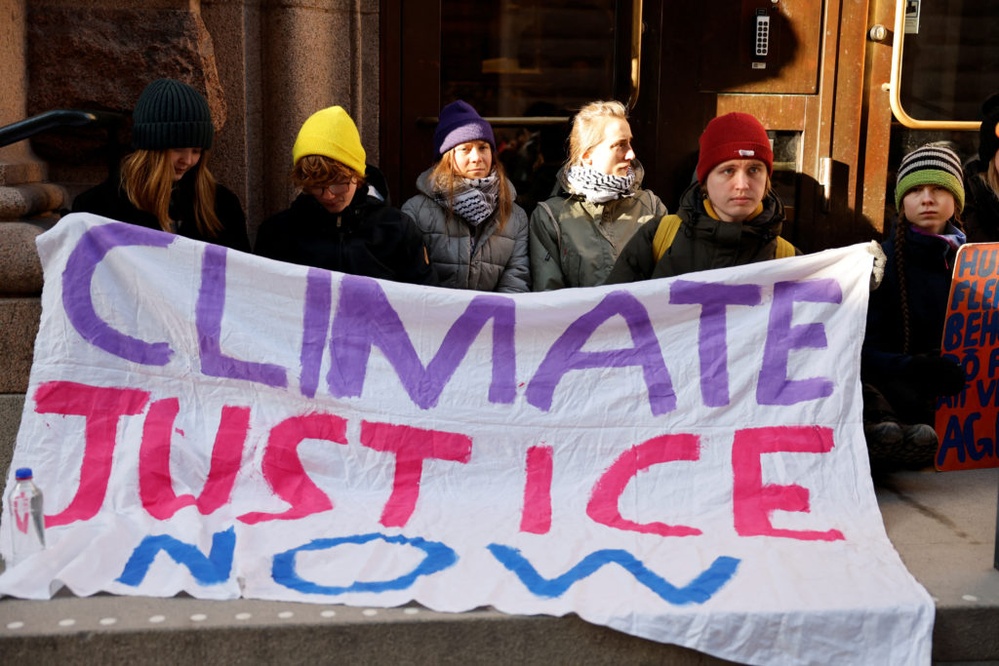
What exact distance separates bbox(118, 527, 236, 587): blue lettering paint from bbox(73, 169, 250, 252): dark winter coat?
4.10ft

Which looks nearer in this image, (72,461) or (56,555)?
(56,555)

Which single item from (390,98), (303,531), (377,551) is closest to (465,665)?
(377,551)

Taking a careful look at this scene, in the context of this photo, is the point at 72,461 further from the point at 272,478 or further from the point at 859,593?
the point at 859,593

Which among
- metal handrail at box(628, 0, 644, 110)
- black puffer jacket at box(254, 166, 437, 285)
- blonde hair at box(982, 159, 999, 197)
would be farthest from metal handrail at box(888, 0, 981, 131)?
black puffer jacket at box(254, 166, 437, 285)

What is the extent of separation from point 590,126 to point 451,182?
0.58m

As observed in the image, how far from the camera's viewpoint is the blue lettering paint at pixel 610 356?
4.21m

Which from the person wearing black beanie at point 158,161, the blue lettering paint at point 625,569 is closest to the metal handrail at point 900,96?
the blue lettering paint at point 625,569

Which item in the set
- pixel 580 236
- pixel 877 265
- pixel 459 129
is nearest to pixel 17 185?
pixel 459 129

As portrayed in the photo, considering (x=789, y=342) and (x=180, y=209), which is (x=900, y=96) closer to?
→ (x=789, y=342)

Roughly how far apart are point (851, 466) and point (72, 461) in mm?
2498

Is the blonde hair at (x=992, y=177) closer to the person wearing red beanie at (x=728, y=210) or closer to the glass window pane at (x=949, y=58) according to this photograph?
the glass window pane at (x=949, y=58)

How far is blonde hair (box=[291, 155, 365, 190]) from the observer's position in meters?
4.55

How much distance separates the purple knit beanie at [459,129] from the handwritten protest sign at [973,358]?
1.82 m

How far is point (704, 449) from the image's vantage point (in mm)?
4148
